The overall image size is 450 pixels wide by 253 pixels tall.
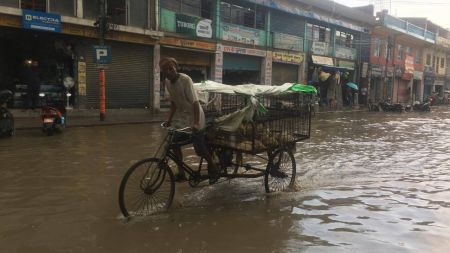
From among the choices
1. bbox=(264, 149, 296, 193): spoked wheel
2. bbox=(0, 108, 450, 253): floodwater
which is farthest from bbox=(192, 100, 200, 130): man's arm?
bbox=(264, 149, 296, 193): spoked wheel

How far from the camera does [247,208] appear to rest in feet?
20.7

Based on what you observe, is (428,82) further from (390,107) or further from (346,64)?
(390,107)

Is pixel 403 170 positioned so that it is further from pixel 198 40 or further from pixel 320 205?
pixel 198 40

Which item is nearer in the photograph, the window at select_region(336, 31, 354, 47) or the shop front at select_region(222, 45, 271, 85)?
the shop front at select_region(222, 45, 271, 85)

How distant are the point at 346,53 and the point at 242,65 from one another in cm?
1433

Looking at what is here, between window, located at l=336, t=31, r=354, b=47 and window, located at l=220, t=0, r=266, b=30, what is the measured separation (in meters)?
11.1

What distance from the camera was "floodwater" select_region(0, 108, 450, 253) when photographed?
4.91 meters

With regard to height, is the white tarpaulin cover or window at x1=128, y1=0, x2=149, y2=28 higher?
window at x1=128, y1=0, x2=149, y2=28

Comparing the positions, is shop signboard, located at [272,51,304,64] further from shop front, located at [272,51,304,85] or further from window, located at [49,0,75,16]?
window, located at [49,0,75,16]

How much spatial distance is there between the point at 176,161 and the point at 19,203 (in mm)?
2118

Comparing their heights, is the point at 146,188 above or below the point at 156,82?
below

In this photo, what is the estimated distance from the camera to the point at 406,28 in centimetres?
4525

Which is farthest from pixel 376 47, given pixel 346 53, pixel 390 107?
pixel 390 107

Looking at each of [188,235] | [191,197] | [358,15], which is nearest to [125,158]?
[191,197]
